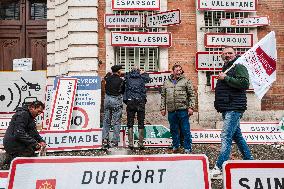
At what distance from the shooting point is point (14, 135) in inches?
248

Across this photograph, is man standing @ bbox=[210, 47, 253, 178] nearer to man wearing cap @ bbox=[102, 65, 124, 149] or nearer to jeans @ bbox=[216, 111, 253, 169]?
Answer: jeans @ bbox=[216, 111, 253, 169]

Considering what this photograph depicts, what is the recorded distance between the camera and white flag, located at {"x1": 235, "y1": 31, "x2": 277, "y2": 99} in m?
6.45

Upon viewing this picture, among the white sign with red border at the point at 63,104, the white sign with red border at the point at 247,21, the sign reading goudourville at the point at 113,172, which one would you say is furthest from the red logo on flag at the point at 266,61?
the white sign with red border at the point at 247,21

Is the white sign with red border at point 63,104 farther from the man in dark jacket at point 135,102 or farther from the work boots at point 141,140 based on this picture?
the work boots at point 141,140

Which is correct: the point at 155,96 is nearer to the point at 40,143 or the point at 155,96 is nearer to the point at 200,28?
the point at 200,28

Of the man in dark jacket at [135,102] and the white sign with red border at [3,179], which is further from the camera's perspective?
the man in dark jacket at [135,102]

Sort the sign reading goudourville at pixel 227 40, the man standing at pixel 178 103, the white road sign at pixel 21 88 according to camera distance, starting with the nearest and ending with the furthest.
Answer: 1. the man standing at pixel 178 103
2. the white road sign at pixel 21 88
3. the sign reading goudourville at pixel 227 40

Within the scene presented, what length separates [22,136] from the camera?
6.22 meters

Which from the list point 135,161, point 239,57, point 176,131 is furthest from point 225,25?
point 135,161

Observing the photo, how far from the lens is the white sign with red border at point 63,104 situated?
971 centimetres

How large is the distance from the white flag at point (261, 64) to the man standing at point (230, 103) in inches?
16.4

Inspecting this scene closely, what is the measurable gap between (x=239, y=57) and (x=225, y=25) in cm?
637

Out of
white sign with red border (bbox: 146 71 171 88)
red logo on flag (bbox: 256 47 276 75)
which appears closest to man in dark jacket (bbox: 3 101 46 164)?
red logo on flag (bbox: 256 47 276 75)

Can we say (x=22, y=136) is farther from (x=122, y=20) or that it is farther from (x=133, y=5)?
(x=133, y=5)
